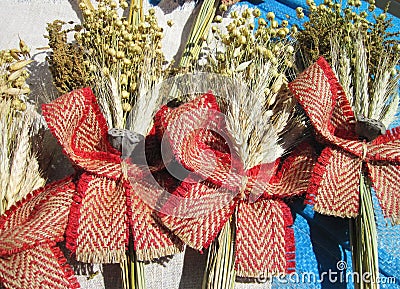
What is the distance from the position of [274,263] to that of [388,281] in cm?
29

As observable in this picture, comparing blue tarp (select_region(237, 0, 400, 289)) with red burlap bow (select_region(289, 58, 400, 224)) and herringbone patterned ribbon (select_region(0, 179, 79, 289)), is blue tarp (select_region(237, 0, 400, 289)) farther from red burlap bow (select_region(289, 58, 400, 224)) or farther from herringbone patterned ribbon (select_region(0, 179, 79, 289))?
herringbone patterned ribbon (select_region(0, 179, 79, 289))

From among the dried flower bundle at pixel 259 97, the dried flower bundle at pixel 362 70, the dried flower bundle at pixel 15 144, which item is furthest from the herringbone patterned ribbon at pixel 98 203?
the dried flower bundle at pixel 362 70

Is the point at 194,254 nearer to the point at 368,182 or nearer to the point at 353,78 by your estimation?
the point at 368,182

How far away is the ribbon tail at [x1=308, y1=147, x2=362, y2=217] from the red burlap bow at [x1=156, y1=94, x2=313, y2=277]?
4 cm

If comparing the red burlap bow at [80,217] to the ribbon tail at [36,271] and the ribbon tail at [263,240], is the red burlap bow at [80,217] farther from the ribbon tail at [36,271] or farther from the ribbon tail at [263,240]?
the ribbon tail at [263,240]

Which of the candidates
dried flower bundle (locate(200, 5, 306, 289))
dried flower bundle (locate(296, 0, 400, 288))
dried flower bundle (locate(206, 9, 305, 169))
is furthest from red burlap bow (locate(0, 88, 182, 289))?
dried flower bundle (locate(296, 0, 400, 288))

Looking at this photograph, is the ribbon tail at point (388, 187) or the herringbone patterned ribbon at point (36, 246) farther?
the ribbon tail at point (388, 187)

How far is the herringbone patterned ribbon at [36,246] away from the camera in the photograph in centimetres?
87

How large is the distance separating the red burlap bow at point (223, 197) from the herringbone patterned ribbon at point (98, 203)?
5 centimetres

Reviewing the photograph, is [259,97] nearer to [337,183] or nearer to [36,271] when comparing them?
[337,183]

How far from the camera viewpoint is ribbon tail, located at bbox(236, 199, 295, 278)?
3.14 ft

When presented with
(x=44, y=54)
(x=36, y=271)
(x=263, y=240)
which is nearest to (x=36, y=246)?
(x=36, y=271)

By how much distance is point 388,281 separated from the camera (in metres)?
1.06

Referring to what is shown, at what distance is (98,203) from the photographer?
93cm
